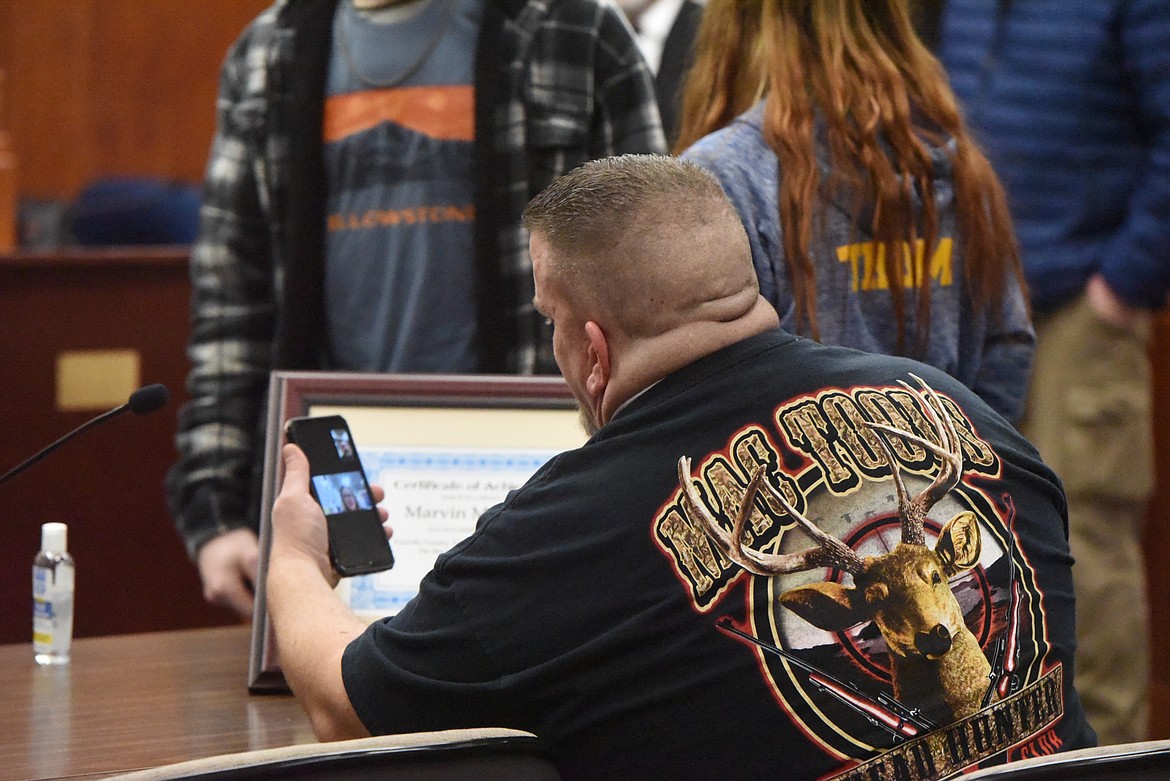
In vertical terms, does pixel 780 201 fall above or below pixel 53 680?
above

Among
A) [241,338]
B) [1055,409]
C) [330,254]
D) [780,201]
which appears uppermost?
[780,201]

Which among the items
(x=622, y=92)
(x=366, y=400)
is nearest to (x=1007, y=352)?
(x=622, y=92)

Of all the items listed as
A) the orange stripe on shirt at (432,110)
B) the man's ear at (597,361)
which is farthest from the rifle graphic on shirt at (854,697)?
the orange stripe on shirt at (432,110)

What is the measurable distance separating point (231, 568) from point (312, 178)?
0.53 m

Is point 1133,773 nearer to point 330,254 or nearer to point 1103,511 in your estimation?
point 330,254

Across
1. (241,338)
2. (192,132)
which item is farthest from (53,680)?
(192,132)

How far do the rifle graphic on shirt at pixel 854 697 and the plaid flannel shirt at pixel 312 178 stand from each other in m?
0.90

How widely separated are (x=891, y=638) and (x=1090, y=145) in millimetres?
1621

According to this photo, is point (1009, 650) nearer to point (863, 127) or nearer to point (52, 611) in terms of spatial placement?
point (863, 127)

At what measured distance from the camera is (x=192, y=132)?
6043 mm

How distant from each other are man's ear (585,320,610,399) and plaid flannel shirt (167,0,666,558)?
0.70 m

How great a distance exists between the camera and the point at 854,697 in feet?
3.50

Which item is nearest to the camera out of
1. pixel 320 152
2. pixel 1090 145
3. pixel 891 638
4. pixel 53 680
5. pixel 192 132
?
pixel 891 638

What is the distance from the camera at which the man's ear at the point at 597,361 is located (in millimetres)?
1191
